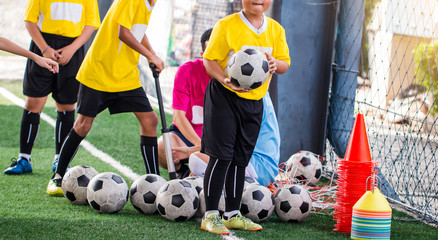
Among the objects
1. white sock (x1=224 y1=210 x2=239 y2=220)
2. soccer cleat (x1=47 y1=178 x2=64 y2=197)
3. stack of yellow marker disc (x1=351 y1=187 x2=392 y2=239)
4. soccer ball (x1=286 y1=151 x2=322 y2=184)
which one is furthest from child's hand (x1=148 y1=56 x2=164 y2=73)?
stack of yellow marker disc (x1=351 y1=187 x2=392 y2=239)

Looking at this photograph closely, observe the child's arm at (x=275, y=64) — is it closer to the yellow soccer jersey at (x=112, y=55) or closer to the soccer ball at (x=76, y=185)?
the yellow soccer jersey at (x=112, y=55)

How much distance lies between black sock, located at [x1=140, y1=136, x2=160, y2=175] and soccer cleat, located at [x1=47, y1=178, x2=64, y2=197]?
0.66 m

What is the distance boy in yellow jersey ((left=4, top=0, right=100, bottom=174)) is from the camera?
4.77 meters

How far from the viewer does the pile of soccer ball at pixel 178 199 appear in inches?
145

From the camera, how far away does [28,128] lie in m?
5.07

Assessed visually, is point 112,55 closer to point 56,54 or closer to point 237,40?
point 56,54

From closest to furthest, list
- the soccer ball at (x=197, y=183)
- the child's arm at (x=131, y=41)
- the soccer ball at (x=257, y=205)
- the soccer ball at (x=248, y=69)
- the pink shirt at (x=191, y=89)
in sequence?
the soccer ball at (x=248, y=69) → the soccer ball at (x=257, y=205) → the soccer ball at (x=197, y=183) → the child's arm at (x=131, y=41) → the pink shirt at (x=191, y=89)

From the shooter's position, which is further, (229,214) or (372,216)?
(229,214)

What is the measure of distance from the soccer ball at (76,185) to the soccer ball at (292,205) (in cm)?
131

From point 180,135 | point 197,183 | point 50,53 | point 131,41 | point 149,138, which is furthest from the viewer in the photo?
point 180,135

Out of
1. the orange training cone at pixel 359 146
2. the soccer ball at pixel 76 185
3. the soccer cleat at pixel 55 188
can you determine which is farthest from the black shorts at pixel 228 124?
the soccer cleat at pixel 55 188

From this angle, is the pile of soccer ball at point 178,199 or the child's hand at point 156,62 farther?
the child's hand at point 156,62

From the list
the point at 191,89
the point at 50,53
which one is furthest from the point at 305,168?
the point at 50,53

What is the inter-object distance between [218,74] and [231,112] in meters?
0.24
